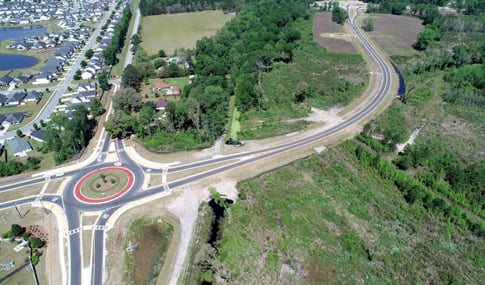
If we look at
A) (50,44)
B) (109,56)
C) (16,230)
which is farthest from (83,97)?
(50,44)

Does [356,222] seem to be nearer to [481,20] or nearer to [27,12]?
[481,20]

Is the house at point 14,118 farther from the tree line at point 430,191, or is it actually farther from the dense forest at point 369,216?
the tree line at point 430,191

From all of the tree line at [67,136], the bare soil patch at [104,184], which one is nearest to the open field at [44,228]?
the bare soil patch at [104,184]

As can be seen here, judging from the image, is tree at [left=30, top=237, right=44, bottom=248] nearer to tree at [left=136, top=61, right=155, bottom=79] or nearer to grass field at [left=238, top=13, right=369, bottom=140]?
grass field at [left=238, top=13, right=369, bottom=140]

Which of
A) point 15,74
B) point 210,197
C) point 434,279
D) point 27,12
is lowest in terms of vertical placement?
point 434,279

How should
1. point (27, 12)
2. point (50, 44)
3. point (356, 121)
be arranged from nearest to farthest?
point (356, 121) → point (50, 44) → point (27, 12)

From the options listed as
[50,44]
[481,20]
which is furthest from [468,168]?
[50,44]
